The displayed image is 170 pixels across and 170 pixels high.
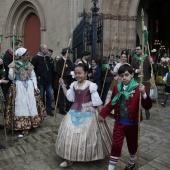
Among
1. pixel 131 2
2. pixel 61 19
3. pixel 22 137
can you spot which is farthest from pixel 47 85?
pixel 61 19

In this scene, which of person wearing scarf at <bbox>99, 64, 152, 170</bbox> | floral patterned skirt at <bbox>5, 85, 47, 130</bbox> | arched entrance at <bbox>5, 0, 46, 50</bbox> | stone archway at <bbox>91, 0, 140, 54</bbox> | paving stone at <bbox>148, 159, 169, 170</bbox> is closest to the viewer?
person wearing scarf at <bbox>99, 64, 152, 170</bbox>

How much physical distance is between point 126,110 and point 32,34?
13.6 metres

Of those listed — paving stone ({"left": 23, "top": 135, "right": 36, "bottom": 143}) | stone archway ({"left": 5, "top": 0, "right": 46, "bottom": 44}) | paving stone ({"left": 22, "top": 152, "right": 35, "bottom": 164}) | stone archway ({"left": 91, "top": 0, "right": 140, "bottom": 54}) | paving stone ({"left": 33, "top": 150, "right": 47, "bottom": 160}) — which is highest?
stone archway ({"left": 5, "top": 0, "right": 46, "bottom": 44})

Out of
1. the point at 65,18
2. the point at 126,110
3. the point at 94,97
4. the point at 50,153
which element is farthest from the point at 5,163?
the point at 65,18

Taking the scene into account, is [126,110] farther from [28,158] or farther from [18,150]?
[18,150]

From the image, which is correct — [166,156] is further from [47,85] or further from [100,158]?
[47,85]

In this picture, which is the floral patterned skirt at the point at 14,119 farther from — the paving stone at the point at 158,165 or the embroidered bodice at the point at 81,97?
the paving stone at the point at 158,165

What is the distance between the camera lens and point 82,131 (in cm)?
292

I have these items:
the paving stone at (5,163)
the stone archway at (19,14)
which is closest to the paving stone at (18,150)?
the paving stone at (5,163)

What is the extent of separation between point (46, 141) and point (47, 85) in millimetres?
1950

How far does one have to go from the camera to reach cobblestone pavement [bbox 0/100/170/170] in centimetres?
307

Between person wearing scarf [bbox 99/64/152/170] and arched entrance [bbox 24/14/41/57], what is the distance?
1281 cm

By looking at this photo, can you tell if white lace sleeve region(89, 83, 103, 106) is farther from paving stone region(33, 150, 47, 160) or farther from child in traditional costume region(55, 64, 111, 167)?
paving stone region(33, 150, 47, 160)

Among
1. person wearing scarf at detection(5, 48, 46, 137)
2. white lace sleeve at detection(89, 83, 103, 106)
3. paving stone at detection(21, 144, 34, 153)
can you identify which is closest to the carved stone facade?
person wearing scarf at detection(5, 48, 46, 137)
